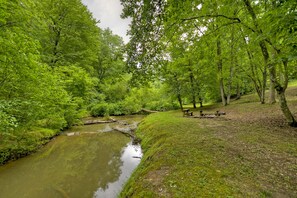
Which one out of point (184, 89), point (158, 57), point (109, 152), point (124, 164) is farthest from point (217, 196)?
point (184, 89)

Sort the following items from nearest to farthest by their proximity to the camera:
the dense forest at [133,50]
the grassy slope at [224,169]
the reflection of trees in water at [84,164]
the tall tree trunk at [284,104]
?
the grassy slope at [224,169] → the dense forest at [133,50] → the reflection of trees in water at [84,164] → the tall tree trunk at [284,104]

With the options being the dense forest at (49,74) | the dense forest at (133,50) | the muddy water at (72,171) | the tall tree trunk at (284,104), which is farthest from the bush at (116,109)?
the tall tree trunk at (284,104)

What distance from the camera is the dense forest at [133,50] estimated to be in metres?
4.68

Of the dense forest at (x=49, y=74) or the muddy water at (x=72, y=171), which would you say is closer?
the muddy water at (x=72, y=171)

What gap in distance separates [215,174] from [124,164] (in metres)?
4.52

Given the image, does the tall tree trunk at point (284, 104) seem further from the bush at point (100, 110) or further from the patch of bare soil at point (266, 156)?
the bush at point (100, 110)

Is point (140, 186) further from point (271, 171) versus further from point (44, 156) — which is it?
point (44, 156)

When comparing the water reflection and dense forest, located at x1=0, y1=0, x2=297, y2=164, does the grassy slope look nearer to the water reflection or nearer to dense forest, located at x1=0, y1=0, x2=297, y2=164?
the water reflection

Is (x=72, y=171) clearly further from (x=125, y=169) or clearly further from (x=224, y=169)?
(x=224, y=169)

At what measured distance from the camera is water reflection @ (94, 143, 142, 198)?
5.17 meters

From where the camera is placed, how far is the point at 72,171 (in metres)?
6.71

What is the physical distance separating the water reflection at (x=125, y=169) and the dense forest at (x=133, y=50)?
10.1 feet

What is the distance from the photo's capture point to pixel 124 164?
7.33 meters

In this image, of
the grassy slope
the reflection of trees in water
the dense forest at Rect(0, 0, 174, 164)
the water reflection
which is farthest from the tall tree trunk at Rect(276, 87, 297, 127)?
the reflection of trees in water
